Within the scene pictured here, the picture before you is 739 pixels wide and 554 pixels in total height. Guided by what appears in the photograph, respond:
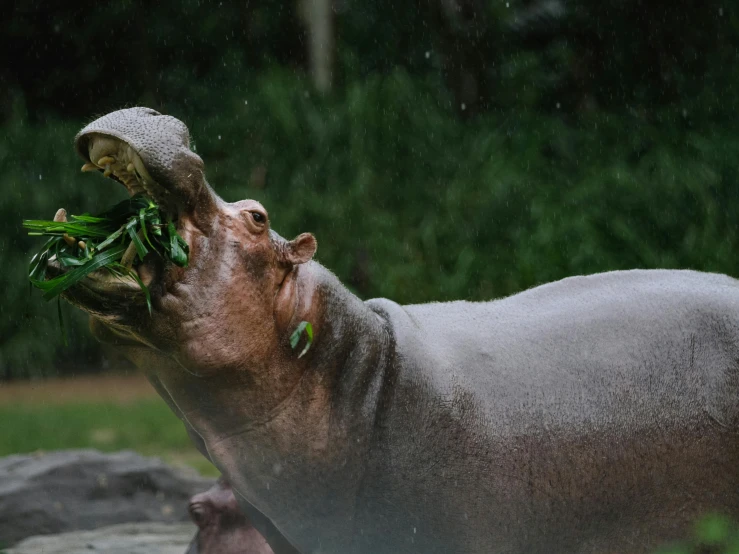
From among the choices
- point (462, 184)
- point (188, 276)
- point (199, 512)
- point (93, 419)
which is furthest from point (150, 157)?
point (93, 419)

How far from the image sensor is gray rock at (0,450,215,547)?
547cm

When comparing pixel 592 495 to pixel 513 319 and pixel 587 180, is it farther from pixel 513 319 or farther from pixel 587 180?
pixel 587 180

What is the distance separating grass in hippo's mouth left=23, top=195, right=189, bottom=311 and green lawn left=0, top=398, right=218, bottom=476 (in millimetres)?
5527

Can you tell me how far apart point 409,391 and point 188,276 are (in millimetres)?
689

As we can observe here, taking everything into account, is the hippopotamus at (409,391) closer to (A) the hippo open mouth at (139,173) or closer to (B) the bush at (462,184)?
(A) the hippo open mouth at (139,173)

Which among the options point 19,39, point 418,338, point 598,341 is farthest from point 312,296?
point 19,39

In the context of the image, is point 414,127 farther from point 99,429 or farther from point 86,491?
point 86,491

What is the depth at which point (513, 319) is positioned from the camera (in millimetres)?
3457

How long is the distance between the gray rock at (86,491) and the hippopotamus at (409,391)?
2.47 metres

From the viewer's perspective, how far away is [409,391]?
312cm

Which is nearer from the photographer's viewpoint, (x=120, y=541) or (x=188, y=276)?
(x=188, y=276)

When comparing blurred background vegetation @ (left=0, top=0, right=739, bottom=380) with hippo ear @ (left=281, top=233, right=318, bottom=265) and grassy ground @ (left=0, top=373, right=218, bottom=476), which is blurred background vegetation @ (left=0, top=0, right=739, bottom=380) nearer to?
grassy ground @ (left=0, top=373, right=218, bottom=476)

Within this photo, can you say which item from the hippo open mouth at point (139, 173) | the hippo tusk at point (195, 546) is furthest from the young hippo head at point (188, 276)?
the hippo tusk at point (195, 546)

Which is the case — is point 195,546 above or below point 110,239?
below
